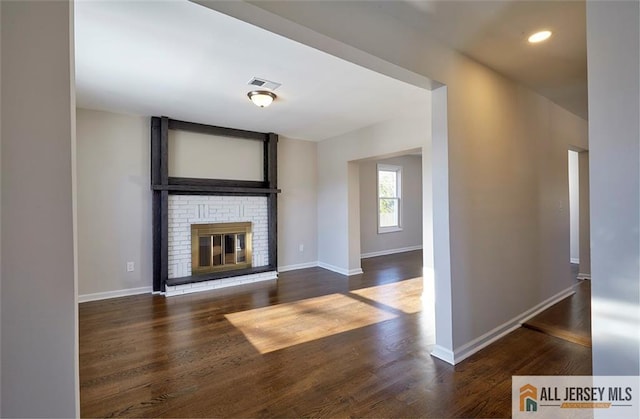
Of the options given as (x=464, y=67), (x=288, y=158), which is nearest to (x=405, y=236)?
(x=288, y=158)

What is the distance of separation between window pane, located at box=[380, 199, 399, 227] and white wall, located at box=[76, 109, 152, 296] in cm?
497

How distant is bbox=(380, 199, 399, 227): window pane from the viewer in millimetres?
7152

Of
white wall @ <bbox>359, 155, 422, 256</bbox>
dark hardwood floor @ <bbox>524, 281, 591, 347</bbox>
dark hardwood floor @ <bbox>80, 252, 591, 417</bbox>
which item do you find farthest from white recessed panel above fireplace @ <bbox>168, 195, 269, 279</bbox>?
dark hardwood floor @ <bbox>524, 281, 591, 347</bbox>

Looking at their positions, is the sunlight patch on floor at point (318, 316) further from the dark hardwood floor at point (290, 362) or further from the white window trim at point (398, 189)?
the white window trim at point (398, 189)

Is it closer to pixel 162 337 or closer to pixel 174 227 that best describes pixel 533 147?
pixel 162 337

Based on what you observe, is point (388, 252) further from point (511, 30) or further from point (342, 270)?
point (511, 30)

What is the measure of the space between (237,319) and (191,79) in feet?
8.20

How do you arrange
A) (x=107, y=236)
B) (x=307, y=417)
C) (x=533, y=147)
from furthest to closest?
1. (x=107, y=236)
2. (x=533, y=147)
3. (x=307, y=417)

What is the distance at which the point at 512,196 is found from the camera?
9.27ft

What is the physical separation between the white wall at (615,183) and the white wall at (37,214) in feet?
6.58

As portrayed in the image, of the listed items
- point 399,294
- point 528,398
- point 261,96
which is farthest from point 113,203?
point 528,398

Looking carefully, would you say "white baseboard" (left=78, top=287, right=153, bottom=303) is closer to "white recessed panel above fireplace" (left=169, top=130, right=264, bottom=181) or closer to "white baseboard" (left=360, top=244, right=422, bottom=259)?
"white recessed panel above fireplace" (left=169, top=130, right=264, bottom=181)

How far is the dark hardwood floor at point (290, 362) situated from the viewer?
1780 millimetres

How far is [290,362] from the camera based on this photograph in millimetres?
2258
